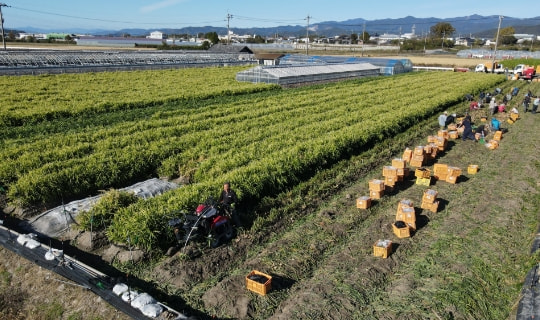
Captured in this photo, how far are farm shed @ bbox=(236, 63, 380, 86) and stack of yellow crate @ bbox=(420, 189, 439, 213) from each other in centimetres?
2472

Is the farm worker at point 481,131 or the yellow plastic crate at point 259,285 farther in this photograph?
the farm worker at point 481,131

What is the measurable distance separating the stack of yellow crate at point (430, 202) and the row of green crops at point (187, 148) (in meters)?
3.93

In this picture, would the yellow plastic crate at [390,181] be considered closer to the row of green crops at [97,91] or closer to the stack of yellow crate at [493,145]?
the stack of yellow crate at [493,145]

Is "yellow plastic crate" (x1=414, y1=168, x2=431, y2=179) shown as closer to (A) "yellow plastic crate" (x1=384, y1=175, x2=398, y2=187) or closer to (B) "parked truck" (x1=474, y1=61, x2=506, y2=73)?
(A) "yellow plastic crate" (x1=384, y1=175, x2=398, y2=187)

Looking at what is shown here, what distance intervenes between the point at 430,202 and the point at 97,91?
24.2 meters

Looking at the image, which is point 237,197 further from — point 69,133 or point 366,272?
point 69,133

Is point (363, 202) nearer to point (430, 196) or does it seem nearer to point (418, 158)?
point (430, 196)

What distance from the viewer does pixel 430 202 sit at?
35.2ft

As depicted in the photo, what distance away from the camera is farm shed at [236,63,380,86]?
113 feet

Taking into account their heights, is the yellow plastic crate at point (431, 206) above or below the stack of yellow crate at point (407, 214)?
below

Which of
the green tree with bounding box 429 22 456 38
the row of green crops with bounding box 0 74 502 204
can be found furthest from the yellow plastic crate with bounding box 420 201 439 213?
the green tree with bounding box 429 22 456 38

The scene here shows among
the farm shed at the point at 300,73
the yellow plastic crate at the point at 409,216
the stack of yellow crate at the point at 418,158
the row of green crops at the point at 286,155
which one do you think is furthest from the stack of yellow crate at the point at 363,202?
the farm shed at the point at 300,73

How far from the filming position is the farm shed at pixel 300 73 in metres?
34.3

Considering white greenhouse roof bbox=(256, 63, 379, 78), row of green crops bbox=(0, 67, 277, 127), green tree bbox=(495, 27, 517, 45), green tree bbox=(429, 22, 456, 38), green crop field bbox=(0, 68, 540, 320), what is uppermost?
green tree bbox=(429, 22, 456, 38)
